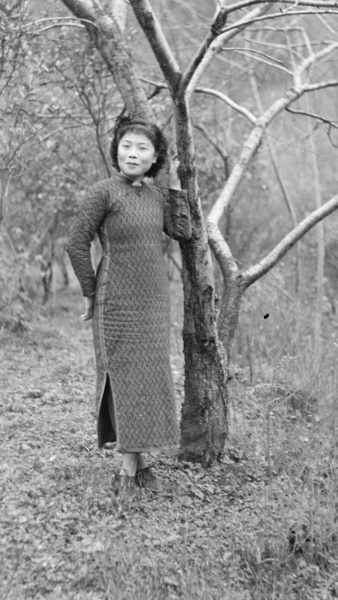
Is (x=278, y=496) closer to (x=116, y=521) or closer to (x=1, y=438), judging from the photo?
(x=116, y=521)

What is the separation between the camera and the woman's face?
126 inches

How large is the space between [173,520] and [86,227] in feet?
4.17

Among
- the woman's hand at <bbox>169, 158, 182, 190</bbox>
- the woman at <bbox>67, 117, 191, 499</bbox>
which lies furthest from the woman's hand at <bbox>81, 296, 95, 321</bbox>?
the woman's hand at <bbox>169, 158, 182, 190</bbox>

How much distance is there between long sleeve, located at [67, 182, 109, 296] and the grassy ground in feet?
3.11

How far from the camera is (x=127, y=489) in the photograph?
323 cm

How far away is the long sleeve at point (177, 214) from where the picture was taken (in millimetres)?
3322

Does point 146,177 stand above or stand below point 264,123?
below

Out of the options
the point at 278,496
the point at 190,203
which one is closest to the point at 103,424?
the point at 278,496

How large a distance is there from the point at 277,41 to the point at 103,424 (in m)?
9.35

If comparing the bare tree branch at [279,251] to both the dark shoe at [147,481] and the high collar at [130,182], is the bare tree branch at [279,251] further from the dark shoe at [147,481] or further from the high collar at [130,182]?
the dark shoe at [147,481]

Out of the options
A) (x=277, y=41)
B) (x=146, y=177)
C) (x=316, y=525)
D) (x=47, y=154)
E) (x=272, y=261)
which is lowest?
(x=316, y=525)

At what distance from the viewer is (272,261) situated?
377 centimetres

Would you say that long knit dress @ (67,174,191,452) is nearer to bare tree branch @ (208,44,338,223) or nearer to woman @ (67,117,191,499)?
woman @ (67,117,191,499)

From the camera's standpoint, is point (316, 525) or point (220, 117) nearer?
point (316, 525)
